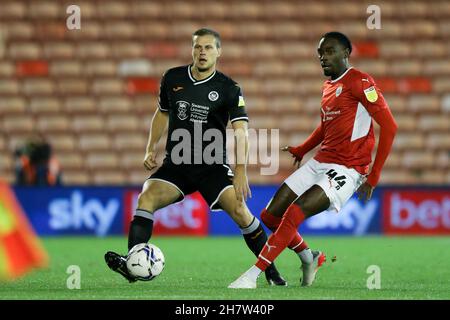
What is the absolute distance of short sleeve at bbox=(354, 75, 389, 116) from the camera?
6.91m

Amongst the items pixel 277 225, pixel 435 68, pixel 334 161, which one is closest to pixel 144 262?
pixel 277 225

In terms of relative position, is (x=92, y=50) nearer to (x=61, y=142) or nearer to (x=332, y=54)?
(x=61, y=142)

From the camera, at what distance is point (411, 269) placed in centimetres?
903

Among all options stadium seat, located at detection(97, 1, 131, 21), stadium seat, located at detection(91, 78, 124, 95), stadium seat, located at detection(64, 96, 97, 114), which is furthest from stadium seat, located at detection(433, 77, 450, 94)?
stadium seat, located at detection(64, 96, 97, 114)

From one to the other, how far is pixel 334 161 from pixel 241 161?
0.70 metres

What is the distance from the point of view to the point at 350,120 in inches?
278

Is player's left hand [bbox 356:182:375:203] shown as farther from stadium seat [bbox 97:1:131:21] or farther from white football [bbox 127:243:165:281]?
stadium seat [bbox 97:1:131:21]

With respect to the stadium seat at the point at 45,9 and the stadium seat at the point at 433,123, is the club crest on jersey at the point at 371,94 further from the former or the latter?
the stadium seat at the point at 45,9

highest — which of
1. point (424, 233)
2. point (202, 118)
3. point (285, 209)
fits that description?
point (202, 118)

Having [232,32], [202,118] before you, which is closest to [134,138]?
[232,32]

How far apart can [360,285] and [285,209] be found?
0.82 m

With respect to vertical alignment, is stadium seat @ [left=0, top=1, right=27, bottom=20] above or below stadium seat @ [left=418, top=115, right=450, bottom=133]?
above

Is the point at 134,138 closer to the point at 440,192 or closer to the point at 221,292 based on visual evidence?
the point at 440,192

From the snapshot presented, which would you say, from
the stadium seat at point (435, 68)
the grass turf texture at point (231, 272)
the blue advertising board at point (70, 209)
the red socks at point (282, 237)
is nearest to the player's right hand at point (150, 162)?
the grass turf texture at point (231, 272)
